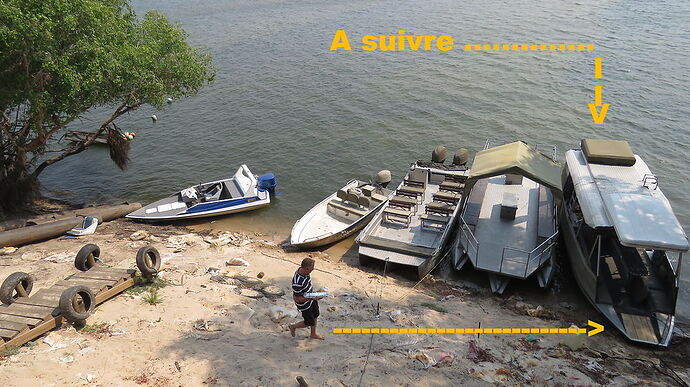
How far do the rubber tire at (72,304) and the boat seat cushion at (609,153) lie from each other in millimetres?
14896

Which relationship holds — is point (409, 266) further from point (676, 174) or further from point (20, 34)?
point (676, 174)

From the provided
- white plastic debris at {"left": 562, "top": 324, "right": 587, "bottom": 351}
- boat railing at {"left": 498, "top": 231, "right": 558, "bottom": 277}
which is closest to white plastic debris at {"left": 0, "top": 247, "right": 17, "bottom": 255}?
boat railing at {"left": 498, "top": 231, "right": 558, "bottom": 277}

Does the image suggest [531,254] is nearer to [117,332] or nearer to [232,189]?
[117,332]

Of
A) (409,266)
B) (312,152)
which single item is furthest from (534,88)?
(409,266)

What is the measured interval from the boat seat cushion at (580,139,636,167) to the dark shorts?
11190mm

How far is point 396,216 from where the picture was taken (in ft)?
56.0

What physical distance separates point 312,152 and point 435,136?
22.6 ft

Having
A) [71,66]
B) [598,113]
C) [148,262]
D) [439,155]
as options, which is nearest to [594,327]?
[439,155]

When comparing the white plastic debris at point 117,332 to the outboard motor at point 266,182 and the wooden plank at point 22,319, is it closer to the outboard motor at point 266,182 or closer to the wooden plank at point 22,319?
the wooden plank at point 22,319

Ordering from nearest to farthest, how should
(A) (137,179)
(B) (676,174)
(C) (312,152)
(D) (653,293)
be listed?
(D) (653,293), (B) (676,174), (A) (137,179), (C) (312,152)

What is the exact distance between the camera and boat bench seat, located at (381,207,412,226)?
661 inches

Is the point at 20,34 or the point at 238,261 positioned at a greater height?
the point at 20,34

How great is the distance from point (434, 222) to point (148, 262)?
9364 millimetres

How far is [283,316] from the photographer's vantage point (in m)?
10.7
